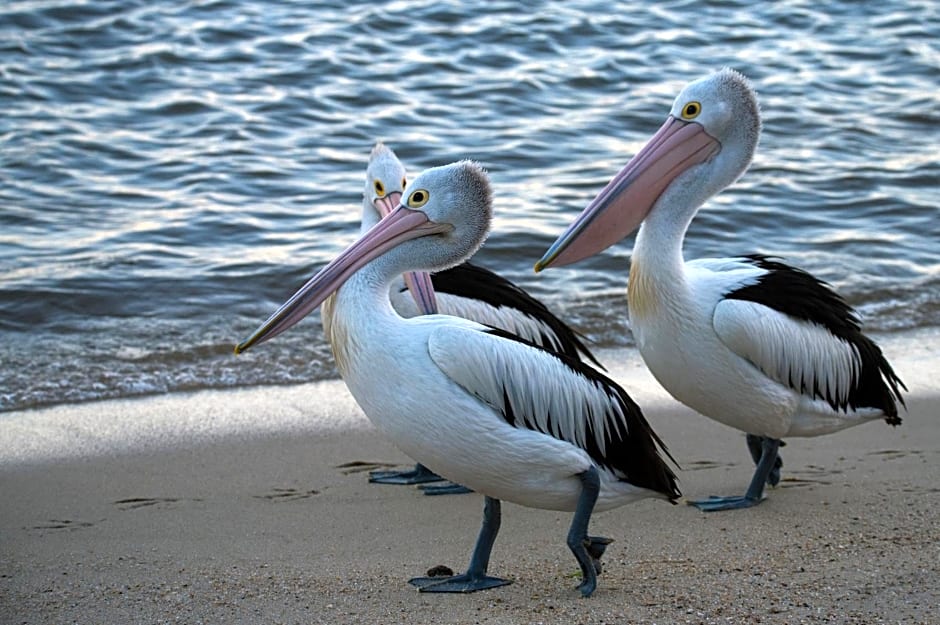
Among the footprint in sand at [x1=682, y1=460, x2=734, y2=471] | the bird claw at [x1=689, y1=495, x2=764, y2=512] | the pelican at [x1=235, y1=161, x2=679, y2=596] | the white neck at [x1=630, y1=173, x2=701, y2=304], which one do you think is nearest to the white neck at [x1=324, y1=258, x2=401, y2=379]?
the pelican at [x1=235, y1=161, x2=679, y2=596]

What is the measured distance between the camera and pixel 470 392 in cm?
370

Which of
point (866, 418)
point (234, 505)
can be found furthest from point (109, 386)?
point (866, 418)

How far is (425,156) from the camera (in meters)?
10.0

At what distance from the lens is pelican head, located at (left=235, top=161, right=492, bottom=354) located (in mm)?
3957

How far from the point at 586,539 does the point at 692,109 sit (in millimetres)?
1861

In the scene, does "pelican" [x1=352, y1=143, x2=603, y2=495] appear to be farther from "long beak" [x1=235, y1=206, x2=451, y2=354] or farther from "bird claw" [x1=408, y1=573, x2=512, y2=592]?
"bird claw" [x1=408, y1=573, x2=512, y2=592]

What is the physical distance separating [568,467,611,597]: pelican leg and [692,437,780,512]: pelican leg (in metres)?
0.98

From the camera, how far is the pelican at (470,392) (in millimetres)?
3658

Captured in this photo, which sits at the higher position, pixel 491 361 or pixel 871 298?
pixel 491 361

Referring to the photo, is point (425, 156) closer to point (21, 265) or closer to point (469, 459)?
point (21, 265)

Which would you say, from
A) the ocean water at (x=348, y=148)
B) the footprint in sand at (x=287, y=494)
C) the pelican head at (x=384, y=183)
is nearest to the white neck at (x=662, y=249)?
the pelican head at (x=384, y=183)

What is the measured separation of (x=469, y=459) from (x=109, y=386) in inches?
118

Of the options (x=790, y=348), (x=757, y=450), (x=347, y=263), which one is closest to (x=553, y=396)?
(x=347, y=263)

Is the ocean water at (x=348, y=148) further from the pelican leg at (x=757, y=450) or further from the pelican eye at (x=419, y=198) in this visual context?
the pelican eye at (x=419, y=198)
